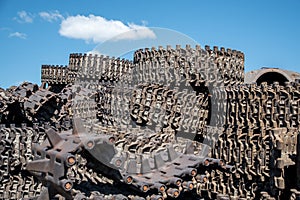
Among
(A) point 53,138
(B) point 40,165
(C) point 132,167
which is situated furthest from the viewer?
(C) point 132,167

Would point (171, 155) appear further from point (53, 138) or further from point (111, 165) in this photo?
point (53, 138)

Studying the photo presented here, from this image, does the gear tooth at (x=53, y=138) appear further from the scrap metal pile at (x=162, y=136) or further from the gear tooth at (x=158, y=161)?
the gear tooth at (x=158, y=161)

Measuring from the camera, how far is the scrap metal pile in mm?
3766

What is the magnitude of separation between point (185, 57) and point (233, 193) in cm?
421

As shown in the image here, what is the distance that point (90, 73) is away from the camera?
1551 cm

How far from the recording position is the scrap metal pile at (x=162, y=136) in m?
3.77

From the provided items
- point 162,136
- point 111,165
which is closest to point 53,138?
point 111,165

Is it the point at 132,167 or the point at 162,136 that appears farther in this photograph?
the point at 162,136

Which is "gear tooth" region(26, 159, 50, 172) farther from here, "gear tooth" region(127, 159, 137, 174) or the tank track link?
"gear tooth" region(127, 159, 137, 174)

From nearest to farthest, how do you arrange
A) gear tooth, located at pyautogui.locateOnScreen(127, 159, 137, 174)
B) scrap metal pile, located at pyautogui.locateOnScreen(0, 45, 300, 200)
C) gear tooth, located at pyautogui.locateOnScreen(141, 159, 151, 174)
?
scrap metal pile, located at pyautogui.locateOnScreen(0, 45, 300, 200) → gear tooth, located at pyautogui.locateOnScreen(127, 159, 137, 174) → gear tooth, located at pyautogui.locateOnScreen(141, 159, 151, 174)

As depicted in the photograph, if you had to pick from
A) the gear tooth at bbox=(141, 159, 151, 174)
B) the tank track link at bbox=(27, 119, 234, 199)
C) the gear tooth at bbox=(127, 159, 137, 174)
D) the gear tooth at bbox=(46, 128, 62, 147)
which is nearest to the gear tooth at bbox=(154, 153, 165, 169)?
the tank track link at bbox=(27, 119, 234, 199)

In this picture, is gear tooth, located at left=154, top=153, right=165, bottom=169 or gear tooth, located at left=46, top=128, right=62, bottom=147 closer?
gear tooth, located at left=46, top=128, right=62, bottom=147

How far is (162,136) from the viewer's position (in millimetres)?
6324

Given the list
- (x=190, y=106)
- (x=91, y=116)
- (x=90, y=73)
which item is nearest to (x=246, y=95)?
(x=190, y=106)
